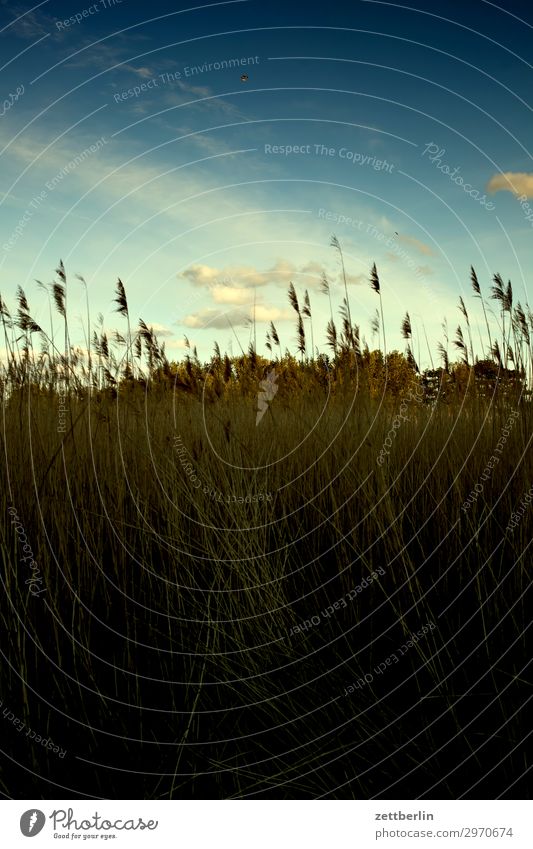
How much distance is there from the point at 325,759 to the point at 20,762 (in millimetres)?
1049

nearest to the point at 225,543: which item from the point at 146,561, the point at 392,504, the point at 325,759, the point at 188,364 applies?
the point at 146,561

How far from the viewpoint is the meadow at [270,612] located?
87.5 inches

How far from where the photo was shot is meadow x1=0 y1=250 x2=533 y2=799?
2.22m

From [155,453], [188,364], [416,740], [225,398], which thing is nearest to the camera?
[416,740]

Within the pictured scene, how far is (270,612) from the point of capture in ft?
8.03

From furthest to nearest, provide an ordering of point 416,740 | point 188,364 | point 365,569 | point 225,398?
point 225,398 < point 188,364 < point 365,569 < point 416,740

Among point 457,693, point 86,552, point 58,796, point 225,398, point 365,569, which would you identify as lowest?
point 58,796

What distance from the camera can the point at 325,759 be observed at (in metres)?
2.23

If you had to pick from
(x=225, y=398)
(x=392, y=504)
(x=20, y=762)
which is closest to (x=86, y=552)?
(x=20, y=762)

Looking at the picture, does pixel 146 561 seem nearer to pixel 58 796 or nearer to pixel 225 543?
A: pixel 225 543

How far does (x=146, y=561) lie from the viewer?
9.32 ft

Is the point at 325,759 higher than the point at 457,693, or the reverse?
the point at 457,693
